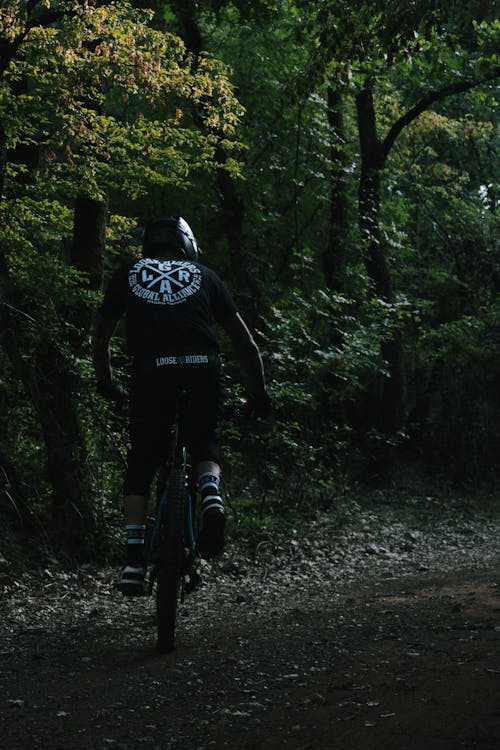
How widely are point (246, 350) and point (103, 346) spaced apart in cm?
80

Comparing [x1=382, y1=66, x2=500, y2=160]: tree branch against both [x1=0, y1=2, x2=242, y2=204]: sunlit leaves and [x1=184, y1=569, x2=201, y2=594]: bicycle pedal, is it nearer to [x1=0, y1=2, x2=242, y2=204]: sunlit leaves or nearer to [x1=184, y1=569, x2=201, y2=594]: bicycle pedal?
[x1=0, y1=2, x2=242, y2=204]: sunlit leaves

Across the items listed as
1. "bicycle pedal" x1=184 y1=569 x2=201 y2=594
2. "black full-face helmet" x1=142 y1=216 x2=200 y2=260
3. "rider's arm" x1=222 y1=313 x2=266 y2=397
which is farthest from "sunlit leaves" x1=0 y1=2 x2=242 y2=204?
"bicycle pedal" x1=184 y1=569 x2=201 y2=594

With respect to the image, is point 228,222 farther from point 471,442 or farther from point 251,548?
point 251,548

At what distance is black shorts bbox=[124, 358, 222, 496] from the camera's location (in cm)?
455

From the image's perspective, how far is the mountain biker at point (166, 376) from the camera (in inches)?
179

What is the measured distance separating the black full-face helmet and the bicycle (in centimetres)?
90

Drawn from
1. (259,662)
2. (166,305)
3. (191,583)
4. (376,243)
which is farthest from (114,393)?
(376,243)

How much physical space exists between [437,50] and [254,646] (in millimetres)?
6771

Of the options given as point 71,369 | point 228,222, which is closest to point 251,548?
point 71,369

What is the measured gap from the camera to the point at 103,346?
4.98 m

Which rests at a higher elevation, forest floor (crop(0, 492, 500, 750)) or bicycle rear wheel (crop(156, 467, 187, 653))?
bicycle rear wheel (crop(156, 467, 187, 653))

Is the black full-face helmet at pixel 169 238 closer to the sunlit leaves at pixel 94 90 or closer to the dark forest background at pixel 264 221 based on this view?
the dark forest background at pixel 264 221

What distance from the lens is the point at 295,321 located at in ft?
38.4

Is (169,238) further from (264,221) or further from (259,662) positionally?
(264,221)
